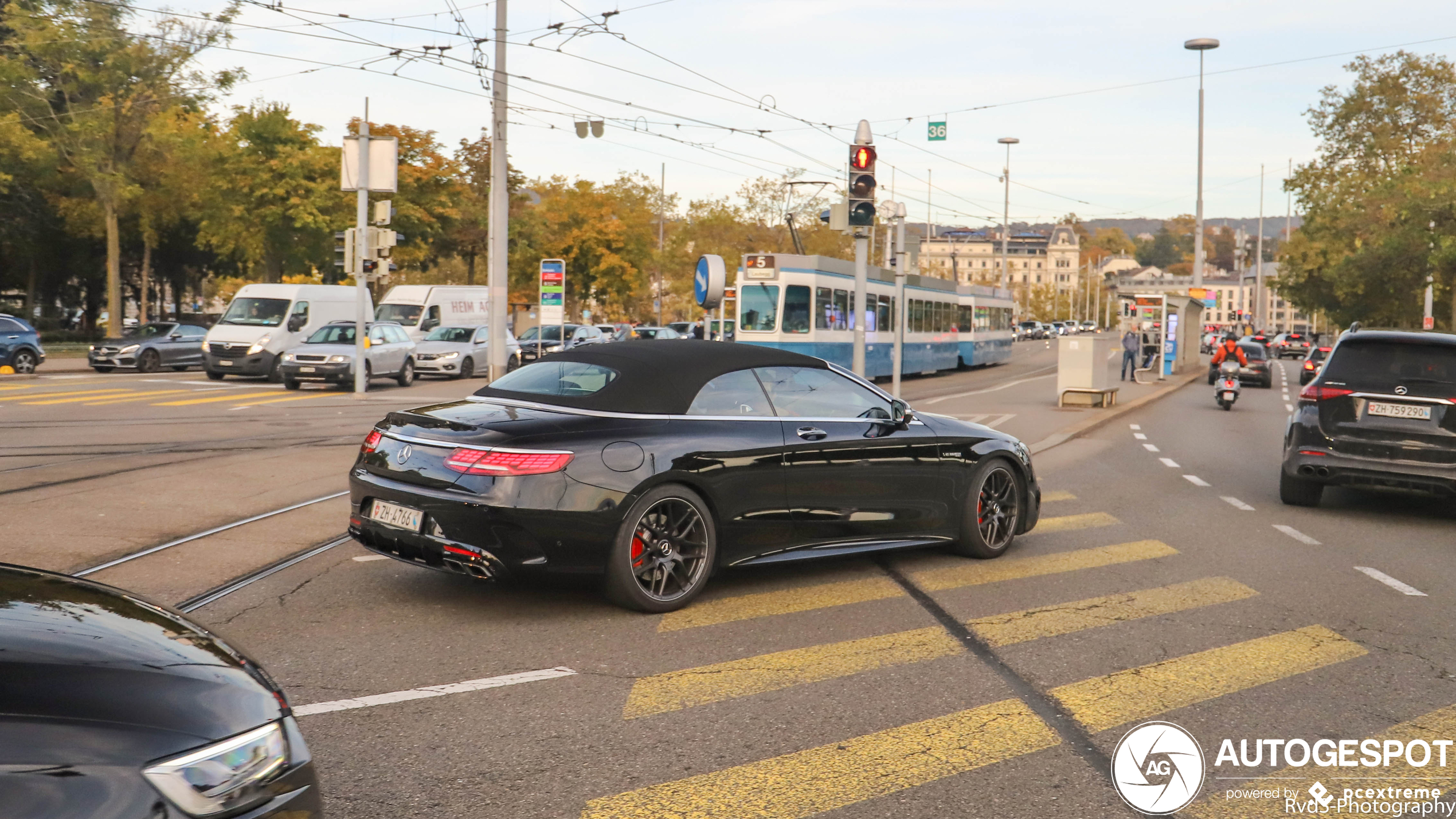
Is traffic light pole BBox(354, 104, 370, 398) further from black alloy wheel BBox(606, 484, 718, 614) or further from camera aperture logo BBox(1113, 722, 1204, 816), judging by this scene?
camera aperture logo BBox(1113, 722, 1204, 816)

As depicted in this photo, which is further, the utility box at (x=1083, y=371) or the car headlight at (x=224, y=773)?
the utility box at (x=1083, y=371)

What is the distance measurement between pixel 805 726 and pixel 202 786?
2.61m

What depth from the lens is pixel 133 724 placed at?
7.93 feet

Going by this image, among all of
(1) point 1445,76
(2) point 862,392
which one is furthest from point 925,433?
(1) point 1445,76

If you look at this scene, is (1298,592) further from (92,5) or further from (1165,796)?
(92,5)

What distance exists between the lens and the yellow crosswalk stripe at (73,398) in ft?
66.7

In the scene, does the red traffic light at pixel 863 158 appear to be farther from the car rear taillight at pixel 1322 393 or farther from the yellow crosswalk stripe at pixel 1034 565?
the yellow crosswalk stripe at pixel 1034 565

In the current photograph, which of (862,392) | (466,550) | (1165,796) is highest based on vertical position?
(862,392)

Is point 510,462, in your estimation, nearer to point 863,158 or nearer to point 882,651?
point 882,651

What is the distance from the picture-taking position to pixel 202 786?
240 cm

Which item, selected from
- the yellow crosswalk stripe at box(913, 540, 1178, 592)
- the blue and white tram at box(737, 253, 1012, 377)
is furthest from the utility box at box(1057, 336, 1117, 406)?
the yellow crosswalk stripe at box(913, 540, 1178, 592)

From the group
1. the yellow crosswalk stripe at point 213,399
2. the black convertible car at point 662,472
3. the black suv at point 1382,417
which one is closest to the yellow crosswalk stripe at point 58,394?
the yellow crosswalk stripe at point 213,399

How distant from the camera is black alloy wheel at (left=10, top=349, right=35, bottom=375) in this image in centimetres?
2962

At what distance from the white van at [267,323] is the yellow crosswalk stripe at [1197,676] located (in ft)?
77.6
